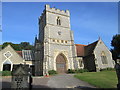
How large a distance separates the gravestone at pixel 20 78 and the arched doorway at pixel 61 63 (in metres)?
20.4

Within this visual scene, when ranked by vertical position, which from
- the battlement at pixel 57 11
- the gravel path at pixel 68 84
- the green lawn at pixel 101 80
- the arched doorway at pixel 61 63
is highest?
the battlement at pixel 57 11

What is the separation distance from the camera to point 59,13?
32.2m

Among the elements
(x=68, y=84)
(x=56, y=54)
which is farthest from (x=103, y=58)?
(x=68, y=84)

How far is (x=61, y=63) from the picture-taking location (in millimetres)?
27219

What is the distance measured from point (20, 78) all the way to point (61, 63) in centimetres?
2147

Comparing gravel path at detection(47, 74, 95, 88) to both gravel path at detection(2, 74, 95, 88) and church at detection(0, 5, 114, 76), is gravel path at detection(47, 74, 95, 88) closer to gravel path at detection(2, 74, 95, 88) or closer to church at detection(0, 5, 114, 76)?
gravel path at detection(2, 74, 95, 88)

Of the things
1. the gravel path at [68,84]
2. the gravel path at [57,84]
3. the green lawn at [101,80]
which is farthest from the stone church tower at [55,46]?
the green lawn at [101,80]

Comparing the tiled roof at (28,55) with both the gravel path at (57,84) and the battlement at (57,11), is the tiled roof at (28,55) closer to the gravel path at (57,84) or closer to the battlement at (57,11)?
the battlement at (57,11)

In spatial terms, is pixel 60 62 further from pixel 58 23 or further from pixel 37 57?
pixel 58 23

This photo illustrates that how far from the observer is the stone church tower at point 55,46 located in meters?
25.5

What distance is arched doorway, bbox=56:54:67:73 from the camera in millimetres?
26525

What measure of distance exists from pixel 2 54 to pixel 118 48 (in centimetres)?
3495

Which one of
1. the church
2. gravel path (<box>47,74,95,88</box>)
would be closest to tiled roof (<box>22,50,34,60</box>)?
the church

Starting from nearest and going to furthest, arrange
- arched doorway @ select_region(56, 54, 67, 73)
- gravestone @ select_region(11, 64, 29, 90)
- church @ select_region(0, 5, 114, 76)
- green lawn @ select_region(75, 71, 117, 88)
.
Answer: gravestone @ select_region(11, 64, 29, 90) → green lawn @ select_region(75, 71, 117, 88) → church @ select_region(0, 5, 114, 76) → arched doorway @ select_region(56, 54, 67, 73)
